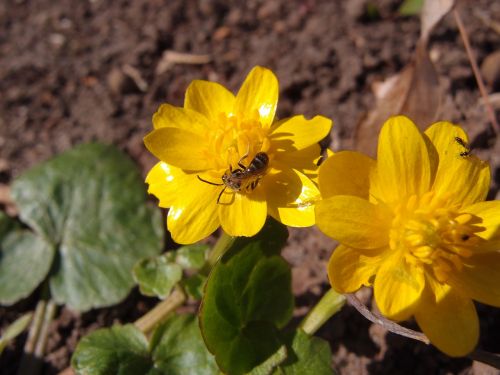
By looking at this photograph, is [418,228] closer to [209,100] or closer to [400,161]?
[400,161]

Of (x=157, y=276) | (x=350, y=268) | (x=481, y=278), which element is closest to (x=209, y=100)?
(x=157, y=276)

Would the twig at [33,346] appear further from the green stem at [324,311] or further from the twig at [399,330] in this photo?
the twig at [399,330]

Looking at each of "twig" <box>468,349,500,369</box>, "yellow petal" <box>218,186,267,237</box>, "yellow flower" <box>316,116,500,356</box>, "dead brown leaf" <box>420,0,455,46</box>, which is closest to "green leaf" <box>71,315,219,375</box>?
"yellow petal" <box>218,186,267,237</box>

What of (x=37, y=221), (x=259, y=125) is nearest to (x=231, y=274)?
(x=259, y=125)

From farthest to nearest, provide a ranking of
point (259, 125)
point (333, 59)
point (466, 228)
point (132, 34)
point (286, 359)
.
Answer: point (132, 34), point (333, 59), point (286, 359), point (259, 125), point (466, 228)

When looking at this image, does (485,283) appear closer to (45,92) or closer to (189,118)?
(189,118)

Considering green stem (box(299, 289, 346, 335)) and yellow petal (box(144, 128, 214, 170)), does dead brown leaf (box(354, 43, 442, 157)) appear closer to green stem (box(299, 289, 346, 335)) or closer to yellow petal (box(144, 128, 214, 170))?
green stem (box(299, 289, 346, 335))

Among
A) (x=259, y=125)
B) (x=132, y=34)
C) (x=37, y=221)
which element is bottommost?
(x=37, y=221)
